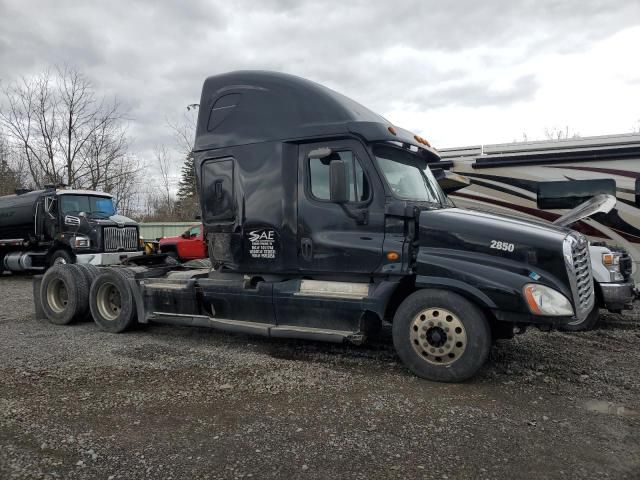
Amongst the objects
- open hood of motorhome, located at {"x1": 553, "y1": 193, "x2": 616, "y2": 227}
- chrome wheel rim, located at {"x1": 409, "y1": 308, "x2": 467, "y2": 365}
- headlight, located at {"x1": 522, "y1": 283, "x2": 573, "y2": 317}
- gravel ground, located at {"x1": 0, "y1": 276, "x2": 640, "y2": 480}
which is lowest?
gravel ground, located at {"x1": 0, "y1": 276, "x2": 640, "y2": 480}

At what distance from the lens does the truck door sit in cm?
484

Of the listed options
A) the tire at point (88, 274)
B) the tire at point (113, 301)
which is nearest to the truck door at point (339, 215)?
the tire at point (113, 301)

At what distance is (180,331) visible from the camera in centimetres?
676

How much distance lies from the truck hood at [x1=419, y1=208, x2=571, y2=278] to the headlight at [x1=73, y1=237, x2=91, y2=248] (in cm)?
1164

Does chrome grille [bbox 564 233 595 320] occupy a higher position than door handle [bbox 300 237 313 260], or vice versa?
door handle [bbox 300 237 313 260]

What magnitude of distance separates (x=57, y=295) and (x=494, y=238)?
661cm

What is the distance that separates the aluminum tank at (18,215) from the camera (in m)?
14.3

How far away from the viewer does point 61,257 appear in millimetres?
13711

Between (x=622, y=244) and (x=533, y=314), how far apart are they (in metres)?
5.11

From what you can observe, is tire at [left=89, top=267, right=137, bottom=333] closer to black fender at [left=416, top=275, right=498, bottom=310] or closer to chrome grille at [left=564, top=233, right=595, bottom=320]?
black fender at [left=416, top=275, right=498, bottom=310]

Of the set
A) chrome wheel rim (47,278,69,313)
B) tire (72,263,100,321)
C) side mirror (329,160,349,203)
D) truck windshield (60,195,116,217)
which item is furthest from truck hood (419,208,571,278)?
truck windshield (60,195,116,217)

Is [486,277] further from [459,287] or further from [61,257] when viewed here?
[61,257]

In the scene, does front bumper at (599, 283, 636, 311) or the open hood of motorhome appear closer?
front bumper at (599, 283, 636, 311)

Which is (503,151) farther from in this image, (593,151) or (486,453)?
(486,453)
